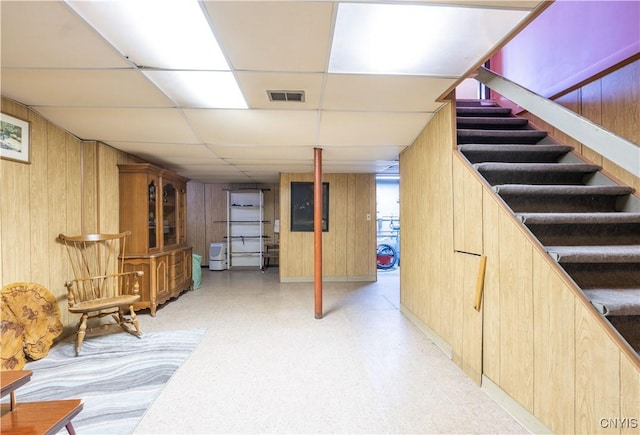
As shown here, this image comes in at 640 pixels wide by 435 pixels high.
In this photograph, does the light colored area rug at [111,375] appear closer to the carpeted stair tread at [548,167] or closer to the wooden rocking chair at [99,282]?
the wooden rocking chair at [99,282]

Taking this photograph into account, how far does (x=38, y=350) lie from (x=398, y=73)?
385 centimetres

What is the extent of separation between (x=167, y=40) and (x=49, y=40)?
71cm

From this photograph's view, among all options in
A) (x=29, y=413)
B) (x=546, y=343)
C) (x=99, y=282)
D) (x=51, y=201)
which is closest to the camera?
(x=29, y=413)

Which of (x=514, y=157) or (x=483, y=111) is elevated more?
(x=483, y=111)

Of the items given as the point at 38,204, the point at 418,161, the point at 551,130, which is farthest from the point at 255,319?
the point at 551,130

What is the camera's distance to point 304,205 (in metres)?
5.84

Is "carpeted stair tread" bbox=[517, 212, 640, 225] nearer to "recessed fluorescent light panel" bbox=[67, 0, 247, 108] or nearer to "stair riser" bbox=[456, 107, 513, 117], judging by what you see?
"stair riser" bbox=[456, 107, 513, 117]

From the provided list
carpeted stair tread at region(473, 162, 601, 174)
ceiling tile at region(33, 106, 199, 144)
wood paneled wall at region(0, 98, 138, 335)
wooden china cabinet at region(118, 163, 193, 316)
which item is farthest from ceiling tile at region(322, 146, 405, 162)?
wood paneled wall at region(0, 98, 138, 335)

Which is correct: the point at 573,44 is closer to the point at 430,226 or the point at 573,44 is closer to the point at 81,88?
the point at 430,226

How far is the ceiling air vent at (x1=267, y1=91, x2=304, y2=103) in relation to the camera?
8.04ft

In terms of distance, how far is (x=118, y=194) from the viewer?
3.85 metres

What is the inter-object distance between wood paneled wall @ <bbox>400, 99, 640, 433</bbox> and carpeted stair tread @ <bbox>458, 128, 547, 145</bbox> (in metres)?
0.40

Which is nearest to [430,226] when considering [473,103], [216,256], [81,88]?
[473,103]

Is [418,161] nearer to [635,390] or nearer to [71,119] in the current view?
[635,390]
